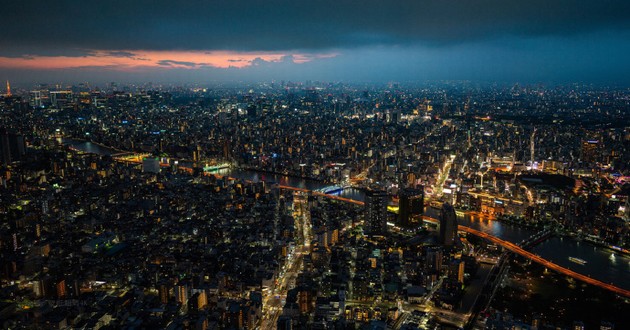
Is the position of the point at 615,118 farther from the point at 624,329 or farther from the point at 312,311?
the point at 312,311

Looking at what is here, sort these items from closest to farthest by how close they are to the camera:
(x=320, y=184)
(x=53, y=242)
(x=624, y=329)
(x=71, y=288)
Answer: (x=624, y=329), (x=71, y=288), (x=53, y=242), (x=320, y=184)

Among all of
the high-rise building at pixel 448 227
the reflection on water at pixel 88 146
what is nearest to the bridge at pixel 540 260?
the high-rise building at pixel 448 227

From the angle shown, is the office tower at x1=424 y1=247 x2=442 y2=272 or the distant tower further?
the distant tower

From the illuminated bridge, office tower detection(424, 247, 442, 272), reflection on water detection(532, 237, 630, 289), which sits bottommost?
reflection on water detection(532, 237, 630, 289)

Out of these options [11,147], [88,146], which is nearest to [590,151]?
[11,147]

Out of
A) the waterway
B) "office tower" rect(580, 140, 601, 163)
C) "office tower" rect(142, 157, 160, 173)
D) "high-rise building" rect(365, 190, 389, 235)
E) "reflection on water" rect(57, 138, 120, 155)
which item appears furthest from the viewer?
"reflection on water" rect(57, 138, 120, 155)

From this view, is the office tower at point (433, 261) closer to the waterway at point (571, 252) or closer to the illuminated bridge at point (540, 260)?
the illuminated bridge at point (540, 260)

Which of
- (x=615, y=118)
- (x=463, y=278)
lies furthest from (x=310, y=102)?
→ (x=463, y=278)

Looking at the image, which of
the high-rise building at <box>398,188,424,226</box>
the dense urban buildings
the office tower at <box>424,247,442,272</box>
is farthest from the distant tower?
the office tower at <box>424,247,442,272</box>

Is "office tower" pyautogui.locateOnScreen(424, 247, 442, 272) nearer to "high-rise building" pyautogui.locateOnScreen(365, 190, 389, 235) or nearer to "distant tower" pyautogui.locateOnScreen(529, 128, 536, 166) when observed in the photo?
"high-rise building" pyautogui.locateOnScreen(365, 190, 389, 235)
